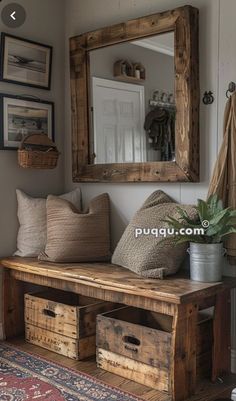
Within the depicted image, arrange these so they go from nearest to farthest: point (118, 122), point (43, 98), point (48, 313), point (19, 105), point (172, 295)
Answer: point (172, 295)
point (48, 313)
point (118, 122)
point (19, 105)
point (43, 98)

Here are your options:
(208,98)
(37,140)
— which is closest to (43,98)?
(37,140)

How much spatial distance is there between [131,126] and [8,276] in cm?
130

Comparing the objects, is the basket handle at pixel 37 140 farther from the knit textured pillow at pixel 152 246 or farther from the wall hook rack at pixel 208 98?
the wall hook rack at pixel 208 98

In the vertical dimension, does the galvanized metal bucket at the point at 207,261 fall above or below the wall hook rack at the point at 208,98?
below

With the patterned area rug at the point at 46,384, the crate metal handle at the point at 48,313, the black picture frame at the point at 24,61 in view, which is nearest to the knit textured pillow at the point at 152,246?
the crate metal handle at the point at 48,313

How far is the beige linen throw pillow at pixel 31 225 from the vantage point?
10.6 ft

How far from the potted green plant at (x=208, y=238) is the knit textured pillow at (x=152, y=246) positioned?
11 centimetres

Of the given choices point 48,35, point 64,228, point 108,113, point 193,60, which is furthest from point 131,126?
point 48,35

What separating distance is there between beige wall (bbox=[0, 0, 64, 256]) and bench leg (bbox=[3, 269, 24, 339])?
0.67 feet

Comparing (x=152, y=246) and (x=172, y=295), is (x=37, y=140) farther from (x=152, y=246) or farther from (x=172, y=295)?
(x=172, y=295)

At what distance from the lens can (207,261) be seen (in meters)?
2.45

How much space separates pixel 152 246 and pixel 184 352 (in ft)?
1.94

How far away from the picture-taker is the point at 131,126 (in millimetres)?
3064

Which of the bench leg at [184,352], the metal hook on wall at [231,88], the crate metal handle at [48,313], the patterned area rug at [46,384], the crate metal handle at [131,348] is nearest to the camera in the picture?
the bench leg at [184,352]
